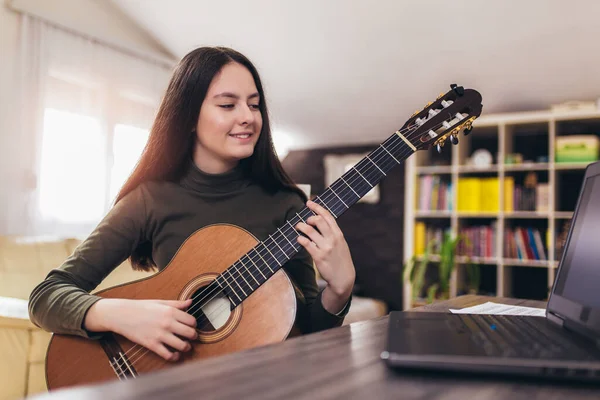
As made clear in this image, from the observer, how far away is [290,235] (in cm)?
98

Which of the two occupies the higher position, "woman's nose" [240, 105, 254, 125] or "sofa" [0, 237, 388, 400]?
"woman's nose" [240, 105, 254, 125]

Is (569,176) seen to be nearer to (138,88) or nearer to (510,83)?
(510,83)

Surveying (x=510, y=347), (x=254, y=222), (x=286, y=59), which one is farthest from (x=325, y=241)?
(x=286, y=59)

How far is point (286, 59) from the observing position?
3.81 meters

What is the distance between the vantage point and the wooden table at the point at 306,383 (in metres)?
0.39

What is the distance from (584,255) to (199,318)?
653 mm

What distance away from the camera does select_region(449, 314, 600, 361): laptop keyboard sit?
493 millimetres

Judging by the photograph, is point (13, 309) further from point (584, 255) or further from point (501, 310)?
point (584, 255)

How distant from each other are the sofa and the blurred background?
0.05 feet

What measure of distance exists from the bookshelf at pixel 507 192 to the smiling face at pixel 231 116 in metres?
2.91

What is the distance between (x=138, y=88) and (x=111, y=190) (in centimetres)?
80

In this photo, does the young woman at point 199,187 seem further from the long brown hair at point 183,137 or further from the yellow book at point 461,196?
the yellow book at point 461,196

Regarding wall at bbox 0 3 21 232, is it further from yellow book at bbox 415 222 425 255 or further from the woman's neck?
yellow book at bbox 415 222 425 255

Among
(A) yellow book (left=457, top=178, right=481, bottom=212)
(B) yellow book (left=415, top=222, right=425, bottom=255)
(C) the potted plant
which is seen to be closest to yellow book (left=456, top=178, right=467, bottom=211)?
(A) yellow book (left=457, top=178, right=481, bottom=212)
